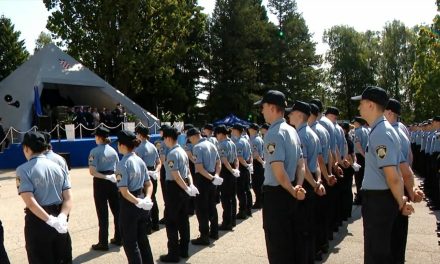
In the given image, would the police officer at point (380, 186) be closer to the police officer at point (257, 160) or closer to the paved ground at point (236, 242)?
the paved ground at point (236, 242)

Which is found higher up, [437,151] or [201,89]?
[201,89]

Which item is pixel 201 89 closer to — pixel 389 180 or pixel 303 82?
pixel 303 82

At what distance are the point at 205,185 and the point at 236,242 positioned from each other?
3.73 ft

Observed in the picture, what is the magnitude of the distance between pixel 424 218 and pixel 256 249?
417 cm

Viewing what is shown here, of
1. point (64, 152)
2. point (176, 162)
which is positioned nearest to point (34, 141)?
point (176, 162)

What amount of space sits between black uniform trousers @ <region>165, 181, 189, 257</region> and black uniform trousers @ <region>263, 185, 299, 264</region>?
7.33 feet

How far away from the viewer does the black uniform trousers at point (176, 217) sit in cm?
697

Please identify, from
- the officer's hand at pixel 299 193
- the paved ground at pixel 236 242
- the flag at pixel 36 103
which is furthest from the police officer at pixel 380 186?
the flag at pixel 36 103

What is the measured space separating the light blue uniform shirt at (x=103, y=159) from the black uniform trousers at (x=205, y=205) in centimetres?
151

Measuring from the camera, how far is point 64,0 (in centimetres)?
3388

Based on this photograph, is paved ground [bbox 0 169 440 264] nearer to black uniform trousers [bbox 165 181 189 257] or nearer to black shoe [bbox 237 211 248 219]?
black shoe [bbox 237 211 248 219]

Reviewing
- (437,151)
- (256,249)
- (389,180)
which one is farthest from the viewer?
(437,151)

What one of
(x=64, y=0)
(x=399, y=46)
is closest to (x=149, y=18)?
(x=64, y=0)

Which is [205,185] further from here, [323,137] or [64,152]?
[64,152]
